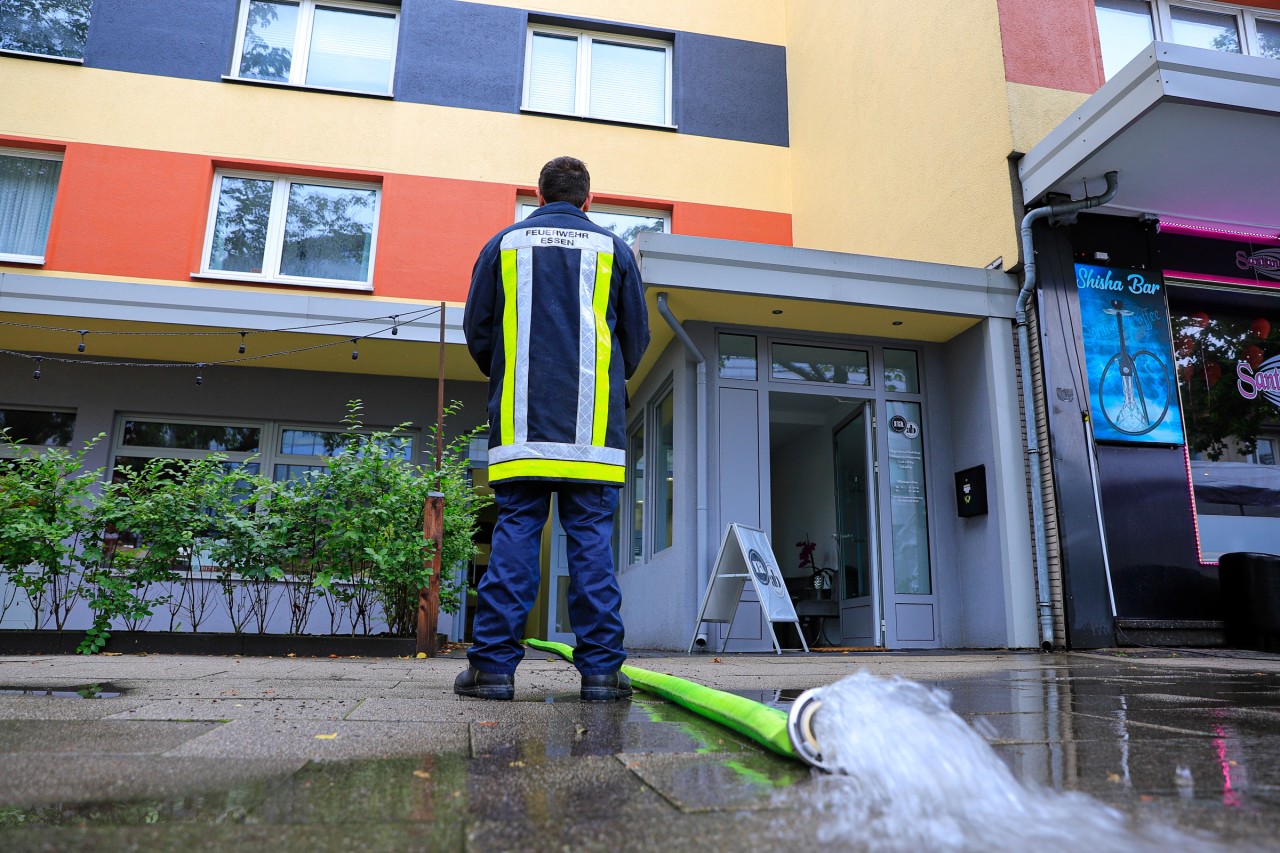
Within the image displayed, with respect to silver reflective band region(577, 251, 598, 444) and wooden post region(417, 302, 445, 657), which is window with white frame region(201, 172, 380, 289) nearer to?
wooden post region(417, 302, 445, 657)


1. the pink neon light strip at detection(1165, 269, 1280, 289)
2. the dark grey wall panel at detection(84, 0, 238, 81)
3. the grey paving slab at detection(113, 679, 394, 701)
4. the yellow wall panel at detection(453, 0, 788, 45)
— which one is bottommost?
the grey paving slab at detection(113, 679, 394, 701)

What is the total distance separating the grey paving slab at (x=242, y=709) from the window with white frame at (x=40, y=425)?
8328 millimetres

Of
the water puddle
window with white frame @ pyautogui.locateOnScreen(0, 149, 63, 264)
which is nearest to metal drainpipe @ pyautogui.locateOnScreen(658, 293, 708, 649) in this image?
the water puddle

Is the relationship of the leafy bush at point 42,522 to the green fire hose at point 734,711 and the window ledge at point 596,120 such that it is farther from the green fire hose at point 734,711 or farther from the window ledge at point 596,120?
the window ledge at point 596,120

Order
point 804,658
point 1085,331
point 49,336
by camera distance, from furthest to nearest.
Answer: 1. point 49,336
2. point 1085,331
3. point 804,658

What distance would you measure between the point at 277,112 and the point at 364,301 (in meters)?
2.80

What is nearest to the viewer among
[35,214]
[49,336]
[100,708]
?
[100,708]

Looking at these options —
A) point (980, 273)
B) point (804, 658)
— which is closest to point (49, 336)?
point (804, 658)

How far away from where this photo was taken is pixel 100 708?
2.38 m

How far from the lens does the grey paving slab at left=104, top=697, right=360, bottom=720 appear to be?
87.8 inches

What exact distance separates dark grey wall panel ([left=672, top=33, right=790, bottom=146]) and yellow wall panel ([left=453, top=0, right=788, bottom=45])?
0.16 metres

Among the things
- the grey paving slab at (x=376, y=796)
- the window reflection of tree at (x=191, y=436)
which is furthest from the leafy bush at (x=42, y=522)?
the grey paving slab at (x=376, y=796)

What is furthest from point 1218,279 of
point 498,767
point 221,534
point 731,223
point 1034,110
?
point 498,767

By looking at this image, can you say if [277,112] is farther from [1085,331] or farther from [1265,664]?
[1265,664]
